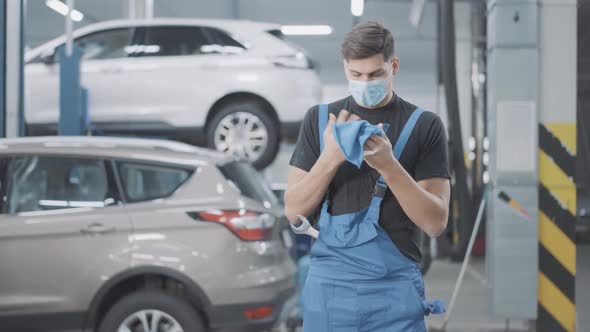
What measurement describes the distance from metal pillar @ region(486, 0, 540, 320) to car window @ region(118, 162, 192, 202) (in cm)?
231

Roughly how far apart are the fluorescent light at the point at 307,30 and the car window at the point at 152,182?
14127 mm

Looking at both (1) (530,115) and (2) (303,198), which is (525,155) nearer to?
(1) (530,115)

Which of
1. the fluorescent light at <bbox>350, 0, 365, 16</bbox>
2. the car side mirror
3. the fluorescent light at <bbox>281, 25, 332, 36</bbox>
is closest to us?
the car side mirror

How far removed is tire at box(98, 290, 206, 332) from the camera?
4.91 m

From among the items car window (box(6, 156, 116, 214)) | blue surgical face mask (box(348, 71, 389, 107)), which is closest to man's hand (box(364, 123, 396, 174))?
blue surgical face mask (box(348, 71, 389, 107))

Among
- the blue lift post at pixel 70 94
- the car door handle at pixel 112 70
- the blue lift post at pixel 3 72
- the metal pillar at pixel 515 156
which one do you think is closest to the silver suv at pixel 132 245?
the metal pillar at pixel 515 156

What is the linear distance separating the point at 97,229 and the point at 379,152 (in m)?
3.32

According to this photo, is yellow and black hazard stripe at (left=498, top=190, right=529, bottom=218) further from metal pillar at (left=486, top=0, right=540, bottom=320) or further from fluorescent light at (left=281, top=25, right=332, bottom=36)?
fluorescent light at (left=281, top=25, right=332, bottom=36)

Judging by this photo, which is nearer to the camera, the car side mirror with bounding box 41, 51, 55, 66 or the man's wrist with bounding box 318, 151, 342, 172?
the man's wrist with bounding box 318, 151, 342, 172

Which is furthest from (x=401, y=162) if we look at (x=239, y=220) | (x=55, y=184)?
(x=55, y=184)

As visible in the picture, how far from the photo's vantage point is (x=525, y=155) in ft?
19.6

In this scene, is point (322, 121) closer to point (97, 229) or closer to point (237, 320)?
point (237, 320)

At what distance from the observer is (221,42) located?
792cm

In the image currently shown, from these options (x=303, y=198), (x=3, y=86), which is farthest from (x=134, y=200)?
(x=303, y=198)
